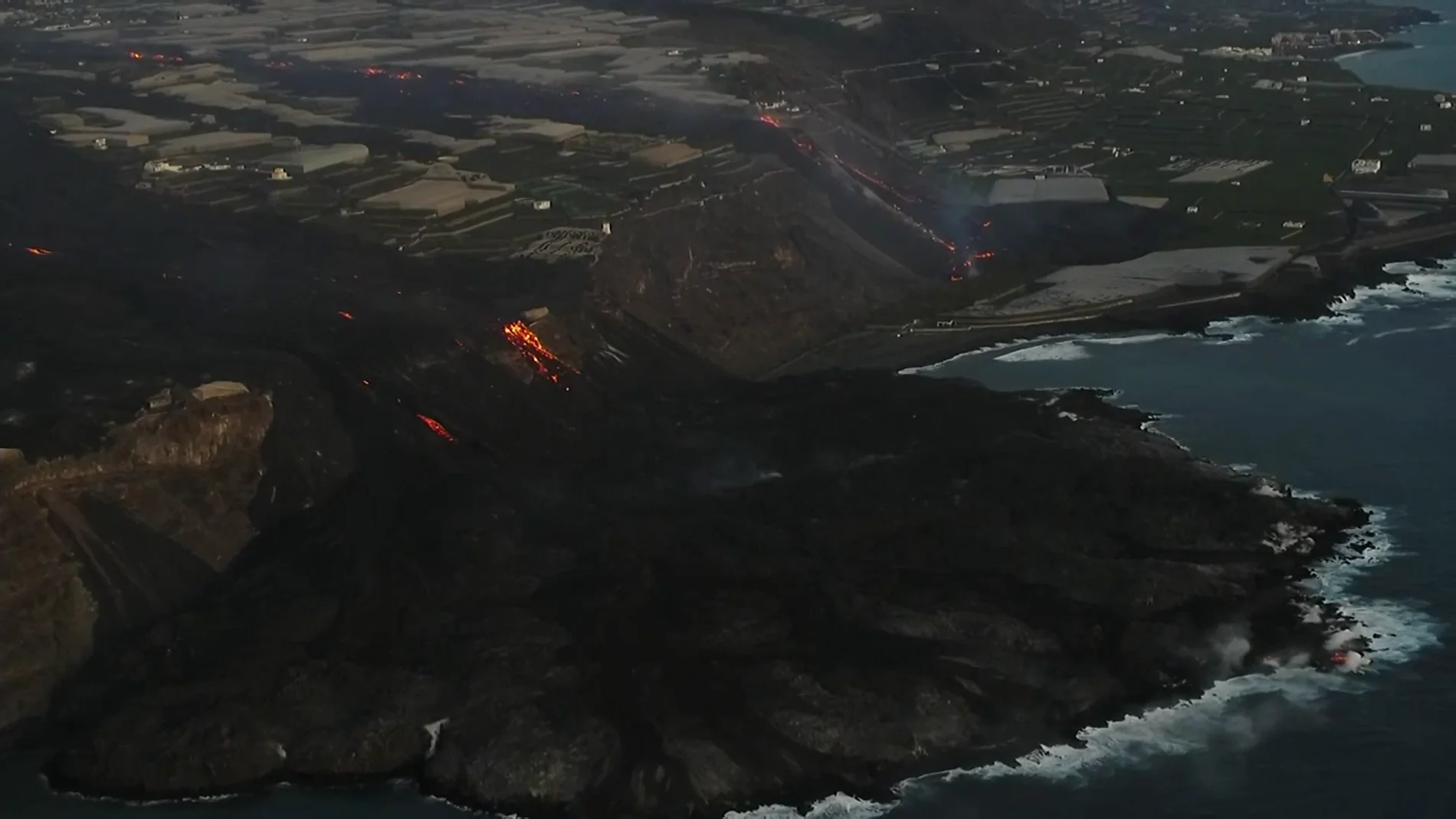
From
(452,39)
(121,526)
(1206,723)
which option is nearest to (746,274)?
(121,526)

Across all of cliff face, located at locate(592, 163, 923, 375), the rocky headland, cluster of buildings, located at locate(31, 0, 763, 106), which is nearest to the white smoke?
the rocky headland

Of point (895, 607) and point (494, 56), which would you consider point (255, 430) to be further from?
point (494, 56)

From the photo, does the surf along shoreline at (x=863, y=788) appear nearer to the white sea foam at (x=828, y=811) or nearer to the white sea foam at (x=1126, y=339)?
the white sea foam at (x=828, y=811)

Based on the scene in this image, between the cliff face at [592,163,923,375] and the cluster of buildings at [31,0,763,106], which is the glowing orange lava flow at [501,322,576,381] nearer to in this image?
the cliff face at [592,163,923,375]

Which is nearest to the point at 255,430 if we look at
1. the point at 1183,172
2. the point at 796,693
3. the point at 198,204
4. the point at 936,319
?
the point at 796,693

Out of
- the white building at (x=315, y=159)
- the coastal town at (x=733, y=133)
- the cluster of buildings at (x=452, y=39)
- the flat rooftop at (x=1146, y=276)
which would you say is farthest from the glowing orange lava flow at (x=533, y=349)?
the cluster of buildings at (x=452, y=39)

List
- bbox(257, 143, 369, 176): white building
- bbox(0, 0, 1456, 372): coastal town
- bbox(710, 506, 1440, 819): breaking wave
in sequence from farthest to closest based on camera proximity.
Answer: bbox(257, 143, 369, 176): white building → bbox(0, 0, 1456, 372): coastal town → bbox(710, 506, 1440, 819): breaking wave

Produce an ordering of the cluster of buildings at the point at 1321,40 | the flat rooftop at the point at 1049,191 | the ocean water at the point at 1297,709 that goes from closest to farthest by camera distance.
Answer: the ocean water at the point at 1297,709 → the flat rooftop at the point at 1049,191 → the cluster of buildings at the point at 1321,40
